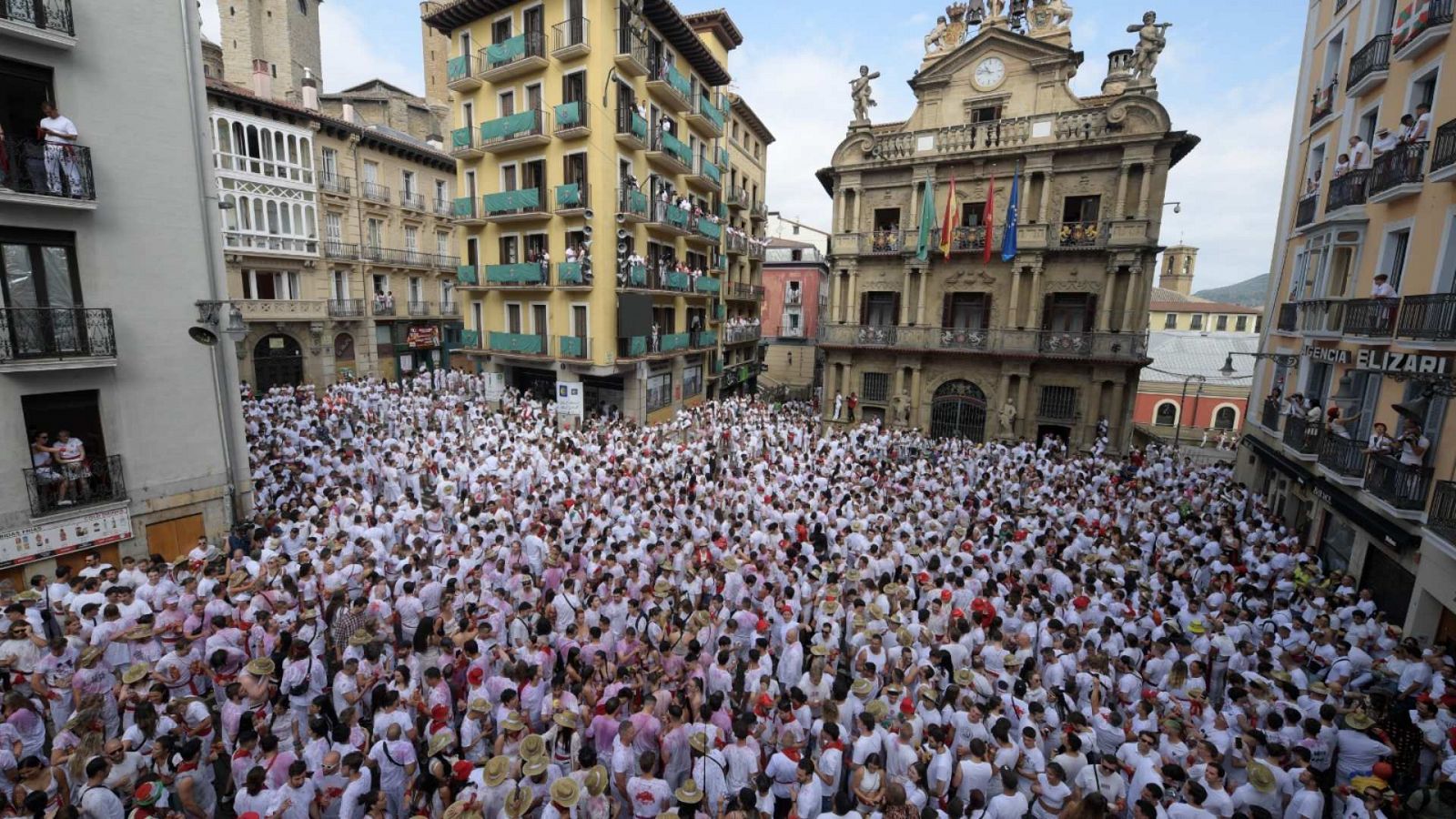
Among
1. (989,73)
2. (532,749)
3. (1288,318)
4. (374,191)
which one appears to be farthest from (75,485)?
(989,73)

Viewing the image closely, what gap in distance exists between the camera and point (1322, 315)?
1464cm

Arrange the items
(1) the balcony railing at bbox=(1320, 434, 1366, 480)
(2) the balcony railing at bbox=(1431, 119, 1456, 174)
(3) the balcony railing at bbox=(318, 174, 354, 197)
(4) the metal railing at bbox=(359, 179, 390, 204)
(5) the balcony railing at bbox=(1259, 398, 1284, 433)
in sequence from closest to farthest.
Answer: (2) the balcony railing at bbox=(1431, 119, 1456, 174)
(1) the balcony railing at bbox=(1320, 434, 1366, 480)
(5) the balcony railing at bbox=(1259, 398, 1284, 433)
(3) the balcony railing at bbox=(318, 174, 354, 197)
(4) the metal railing at bbox=(359, 179, 390, 204)

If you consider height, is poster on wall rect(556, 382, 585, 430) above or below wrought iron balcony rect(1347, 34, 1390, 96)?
below

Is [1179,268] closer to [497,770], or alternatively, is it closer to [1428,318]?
[1428,318]

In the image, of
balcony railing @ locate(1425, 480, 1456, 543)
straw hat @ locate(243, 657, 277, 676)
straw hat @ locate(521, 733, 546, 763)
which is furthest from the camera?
balcony railing @ locate(1425, 480, 1456, 543)

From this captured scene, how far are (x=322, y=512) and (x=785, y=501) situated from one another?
9517mm

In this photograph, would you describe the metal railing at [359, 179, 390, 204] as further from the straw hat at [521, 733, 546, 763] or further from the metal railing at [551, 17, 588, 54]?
the straw hat at [521, 733, 546, 763]

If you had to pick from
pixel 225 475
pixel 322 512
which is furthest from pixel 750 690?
pixel 225 475

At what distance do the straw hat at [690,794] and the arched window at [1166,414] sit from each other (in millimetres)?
40954

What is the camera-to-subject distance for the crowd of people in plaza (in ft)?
18.5

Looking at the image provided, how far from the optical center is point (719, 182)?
1230 inches

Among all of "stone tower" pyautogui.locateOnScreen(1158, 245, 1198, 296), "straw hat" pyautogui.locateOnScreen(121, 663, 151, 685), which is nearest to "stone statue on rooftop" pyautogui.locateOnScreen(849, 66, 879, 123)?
"straw hat" pyautogui.locateOnScreen(121, 663, 151, 685)

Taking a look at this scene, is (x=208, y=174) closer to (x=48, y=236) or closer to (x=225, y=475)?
(x=48, y=236)

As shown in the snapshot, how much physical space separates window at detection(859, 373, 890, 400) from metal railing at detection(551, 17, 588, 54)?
17127mm
